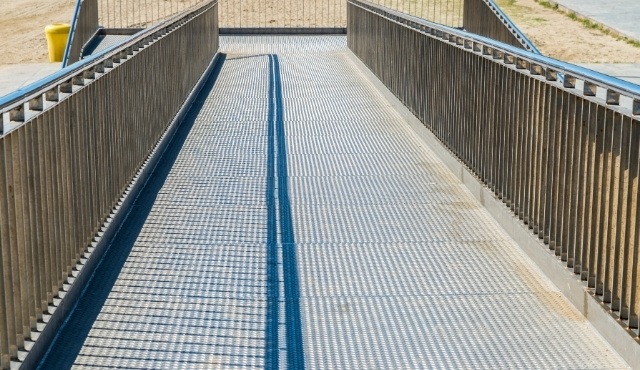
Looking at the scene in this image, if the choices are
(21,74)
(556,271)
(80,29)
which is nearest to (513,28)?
(80,29)

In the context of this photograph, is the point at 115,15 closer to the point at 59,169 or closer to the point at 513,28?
the point at 513,28

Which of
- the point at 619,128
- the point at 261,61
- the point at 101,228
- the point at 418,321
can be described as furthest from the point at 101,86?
the point at 261,61

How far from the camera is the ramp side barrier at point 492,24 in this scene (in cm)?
Answer: 2024

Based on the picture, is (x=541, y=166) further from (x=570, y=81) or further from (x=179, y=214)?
(x=179, y=214)

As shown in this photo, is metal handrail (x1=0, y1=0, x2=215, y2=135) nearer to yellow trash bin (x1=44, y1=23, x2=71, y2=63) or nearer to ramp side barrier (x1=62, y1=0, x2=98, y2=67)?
ramp side barrier (x1=62, y1=0, x2=98, y2=67)

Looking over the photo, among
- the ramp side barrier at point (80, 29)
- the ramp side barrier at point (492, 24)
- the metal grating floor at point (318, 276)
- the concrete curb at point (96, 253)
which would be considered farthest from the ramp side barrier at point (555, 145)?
the ramp side barrier at point (80, 29)

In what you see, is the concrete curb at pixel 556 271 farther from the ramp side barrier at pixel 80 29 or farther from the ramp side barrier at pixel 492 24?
the ramp side barrier at pixel 80 29

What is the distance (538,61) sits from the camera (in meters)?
7.01

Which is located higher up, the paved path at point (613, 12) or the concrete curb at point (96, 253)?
the concrete curb at point (96, 253)

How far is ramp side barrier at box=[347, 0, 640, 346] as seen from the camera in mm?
5449

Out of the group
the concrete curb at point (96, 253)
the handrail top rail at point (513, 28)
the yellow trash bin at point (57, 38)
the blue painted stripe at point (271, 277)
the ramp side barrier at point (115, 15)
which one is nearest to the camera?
the concrete curb at point (96, 253)

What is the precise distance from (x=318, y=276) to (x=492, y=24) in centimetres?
1624

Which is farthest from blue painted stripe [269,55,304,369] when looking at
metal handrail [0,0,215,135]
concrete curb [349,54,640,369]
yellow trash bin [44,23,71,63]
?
yellow trash bin [44,23,71,63]

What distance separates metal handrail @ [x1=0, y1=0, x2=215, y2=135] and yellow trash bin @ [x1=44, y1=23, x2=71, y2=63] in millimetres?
17498
